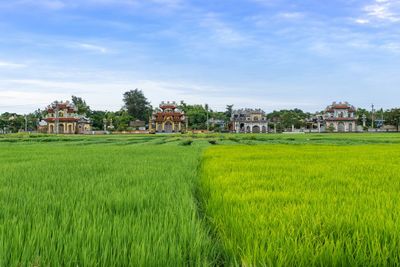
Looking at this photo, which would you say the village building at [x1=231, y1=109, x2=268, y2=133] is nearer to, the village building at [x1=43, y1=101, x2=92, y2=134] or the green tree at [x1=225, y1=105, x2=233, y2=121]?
the green tree at [x1=225, y1=105, x2=233, y2=121]

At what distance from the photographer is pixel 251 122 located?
86.9 meters

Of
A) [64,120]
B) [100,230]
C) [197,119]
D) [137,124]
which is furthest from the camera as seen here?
[137,124]

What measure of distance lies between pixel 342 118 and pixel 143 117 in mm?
52151

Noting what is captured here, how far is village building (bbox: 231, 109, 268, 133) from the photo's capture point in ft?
285

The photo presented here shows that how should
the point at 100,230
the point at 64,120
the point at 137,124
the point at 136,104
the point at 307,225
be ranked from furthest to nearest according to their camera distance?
the point at 136,104 → the point at 137,124 → the point at 64,120 → the point at 307,225 → the point at 100,230

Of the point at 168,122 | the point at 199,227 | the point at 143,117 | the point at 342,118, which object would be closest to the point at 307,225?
the point at 199,227

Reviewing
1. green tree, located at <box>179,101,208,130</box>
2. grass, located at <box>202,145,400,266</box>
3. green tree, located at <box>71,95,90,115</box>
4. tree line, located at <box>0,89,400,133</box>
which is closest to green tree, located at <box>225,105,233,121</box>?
tree line, located at <box>0,89,400,133</box>

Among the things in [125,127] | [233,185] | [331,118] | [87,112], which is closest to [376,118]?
[331,118]

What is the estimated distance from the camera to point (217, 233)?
2523 millimetres

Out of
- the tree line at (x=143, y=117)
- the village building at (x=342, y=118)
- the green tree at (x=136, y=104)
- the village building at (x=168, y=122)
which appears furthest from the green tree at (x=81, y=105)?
the village building at (x=342, y=118)

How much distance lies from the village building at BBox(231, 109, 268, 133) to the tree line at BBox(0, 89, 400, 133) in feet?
9.55

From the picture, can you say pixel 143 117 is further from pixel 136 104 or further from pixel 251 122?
pixel 251 122

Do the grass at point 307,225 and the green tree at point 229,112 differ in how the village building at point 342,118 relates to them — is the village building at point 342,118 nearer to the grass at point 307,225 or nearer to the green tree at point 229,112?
the green tree at point 229,112

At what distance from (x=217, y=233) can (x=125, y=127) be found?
80331 millimetres
